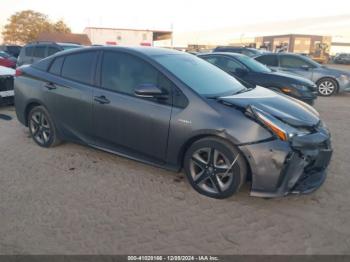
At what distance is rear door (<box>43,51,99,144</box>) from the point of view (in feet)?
13.8

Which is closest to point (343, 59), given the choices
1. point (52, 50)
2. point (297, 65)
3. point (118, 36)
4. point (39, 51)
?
point (118, 36)

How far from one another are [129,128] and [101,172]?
741mm

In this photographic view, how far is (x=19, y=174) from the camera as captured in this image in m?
4.00

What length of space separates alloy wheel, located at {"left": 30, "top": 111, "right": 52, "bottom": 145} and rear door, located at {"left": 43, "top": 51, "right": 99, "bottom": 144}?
1.05ft

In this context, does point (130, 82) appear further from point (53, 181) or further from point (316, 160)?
point (316, 160)

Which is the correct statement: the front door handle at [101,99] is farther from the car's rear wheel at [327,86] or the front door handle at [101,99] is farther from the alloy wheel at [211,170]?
the car's rear wheel at [327,86]

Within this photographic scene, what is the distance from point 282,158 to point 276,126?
0.33 meters

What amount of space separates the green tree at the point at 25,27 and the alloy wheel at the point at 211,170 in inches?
2668

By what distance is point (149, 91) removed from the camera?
3.49 m

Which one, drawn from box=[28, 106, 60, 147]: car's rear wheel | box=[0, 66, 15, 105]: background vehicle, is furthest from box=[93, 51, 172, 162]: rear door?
box=[0, 66, 15, 105]: background vehicle

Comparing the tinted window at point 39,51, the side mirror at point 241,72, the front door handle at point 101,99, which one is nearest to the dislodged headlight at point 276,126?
the front door handle at point 101,99

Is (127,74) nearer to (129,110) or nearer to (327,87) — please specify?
(129,110)

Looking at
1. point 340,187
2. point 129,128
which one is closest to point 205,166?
point 129,128

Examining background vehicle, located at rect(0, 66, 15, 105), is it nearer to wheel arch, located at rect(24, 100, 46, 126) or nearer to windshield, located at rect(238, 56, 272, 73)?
wheel arch, located at rect(24, 100, 46, 126)
